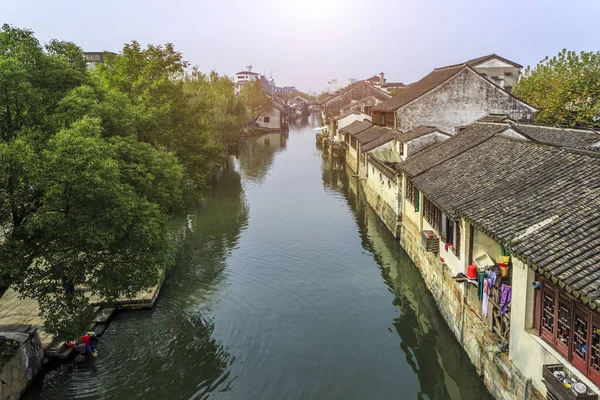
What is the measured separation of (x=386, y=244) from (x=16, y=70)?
1913 centimetres

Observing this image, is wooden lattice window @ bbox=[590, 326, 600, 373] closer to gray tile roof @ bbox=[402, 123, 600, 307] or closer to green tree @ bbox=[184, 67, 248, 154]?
gray tile roof @ bbox=[402, 123, 600, 307]

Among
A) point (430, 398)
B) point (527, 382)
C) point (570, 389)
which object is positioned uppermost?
point (570, 389)

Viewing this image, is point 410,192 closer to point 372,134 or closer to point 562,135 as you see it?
point 562,135

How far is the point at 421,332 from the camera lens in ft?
56.9

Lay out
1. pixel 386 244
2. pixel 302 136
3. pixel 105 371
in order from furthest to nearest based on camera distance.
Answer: pixel 302 136 < pixel 386 244 < pixel 105 371

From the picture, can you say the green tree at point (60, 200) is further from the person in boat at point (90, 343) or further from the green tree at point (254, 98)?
the green tree at point (254, 98)

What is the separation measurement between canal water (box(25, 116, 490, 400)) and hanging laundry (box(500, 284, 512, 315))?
256 centimetres

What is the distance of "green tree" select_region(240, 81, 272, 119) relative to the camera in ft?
310

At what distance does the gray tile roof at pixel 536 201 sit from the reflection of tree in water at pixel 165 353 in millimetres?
8481

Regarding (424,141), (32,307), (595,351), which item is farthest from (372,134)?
(595,351)

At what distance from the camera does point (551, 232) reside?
1002 centimetres

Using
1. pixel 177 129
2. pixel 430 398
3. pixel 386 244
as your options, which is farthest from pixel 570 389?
pixel 177 129

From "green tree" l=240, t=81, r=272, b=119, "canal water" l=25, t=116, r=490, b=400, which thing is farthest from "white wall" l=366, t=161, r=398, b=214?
"green tree" l=240, t=81, r=272, b=119

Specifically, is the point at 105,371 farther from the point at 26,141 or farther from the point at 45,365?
the point at 26,141
